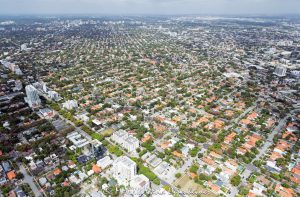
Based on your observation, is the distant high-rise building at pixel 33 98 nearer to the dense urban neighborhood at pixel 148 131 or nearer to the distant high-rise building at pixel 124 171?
the dense urban neighborhood at pixel 148 131

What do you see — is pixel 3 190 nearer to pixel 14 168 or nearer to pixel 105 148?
pixel 14 168

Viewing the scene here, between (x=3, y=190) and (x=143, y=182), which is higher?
(x=143, y=182)

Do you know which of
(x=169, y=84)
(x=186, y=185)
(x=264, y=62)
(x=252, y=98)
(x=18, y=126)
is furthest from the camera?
(x=264, y=62)

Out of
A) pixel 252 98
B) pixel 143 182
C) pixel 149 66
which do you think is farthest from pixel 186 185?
pixel 149 66

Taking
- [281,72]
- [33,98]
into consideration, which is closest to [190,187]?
[33,98]

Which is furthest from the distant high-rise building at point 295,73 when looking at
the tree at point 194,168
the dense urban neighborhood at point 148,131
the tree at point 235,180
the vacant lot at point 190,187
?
the vacant lot at point 190,187
